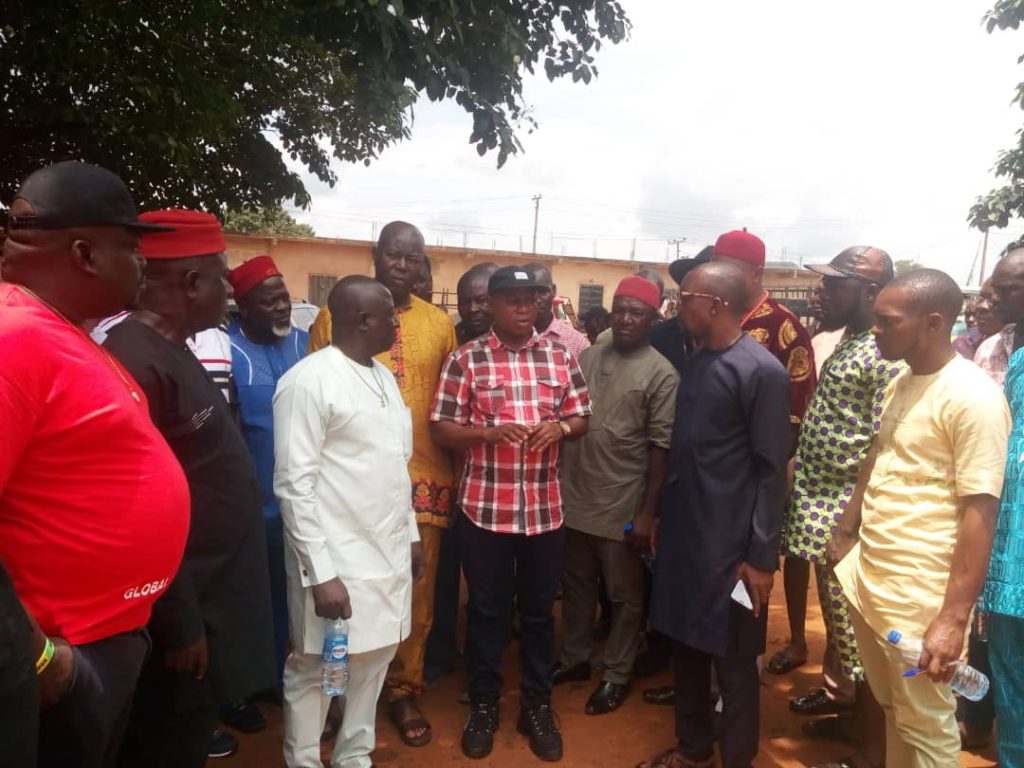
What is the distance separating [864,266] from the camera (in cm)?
346

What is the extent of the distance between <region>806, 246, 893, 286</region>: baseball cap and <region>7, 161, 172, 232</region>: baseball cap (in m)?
3.09

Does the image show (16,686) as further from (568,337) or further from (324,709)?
(568,337)

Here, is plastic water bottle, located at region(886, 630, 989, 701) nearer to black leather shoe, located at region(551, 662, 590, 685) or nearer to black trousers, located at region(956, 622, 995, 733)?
black trousers, located at region(956, 622, 995, 733)

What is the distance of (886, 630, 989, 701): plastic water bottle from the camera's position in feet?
7.41

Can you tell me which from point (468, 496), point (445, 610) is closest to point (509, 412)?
point (468, 496)

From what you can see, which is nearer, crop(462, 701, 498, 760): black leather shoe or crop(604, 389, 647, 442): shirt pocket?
crop(462, 701, 498, 760): black leather shoe

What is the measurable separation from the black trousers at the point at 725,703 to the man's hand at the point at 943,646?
29.6 inches

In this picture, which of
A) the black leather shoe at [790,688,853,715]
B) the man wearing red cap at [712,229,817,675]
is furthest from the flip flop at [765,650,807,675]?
the man wearing red cap at [712,229,817,675]

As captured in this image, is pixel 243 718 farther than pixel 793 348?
No

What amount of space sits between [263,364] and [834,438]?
104 inches

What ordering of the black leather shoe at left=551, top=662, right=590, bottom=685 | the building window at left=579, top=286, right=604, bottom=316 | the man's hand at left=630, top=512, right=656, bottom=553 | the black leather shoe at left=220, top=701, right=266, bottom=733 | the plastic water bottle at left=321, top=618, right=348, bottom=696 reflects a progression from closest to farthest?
the plastic water bottle at left=321, top=618, right=348, bottom=696 → the black leather shoe at left=220, top=701, right=266, bottom=733 → the man's hand at left=630, top=512, right=656, bottom=553 → the black leather shoe at left=551, top=662, right=590, bottom=685 → the building window at left=579, top=286, right=604, bottom=316

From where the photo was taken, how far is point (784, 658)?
13.9 feet

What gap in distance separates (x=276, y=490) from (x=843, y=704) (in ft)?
10.1

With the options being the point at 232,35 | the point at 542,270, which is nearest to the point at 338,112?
the point at 232,35
